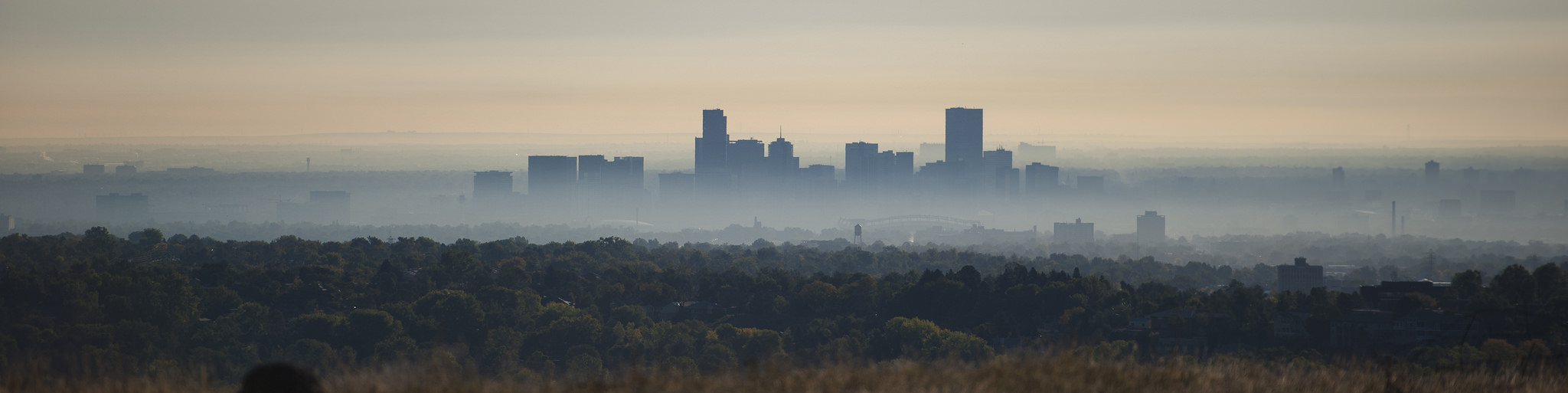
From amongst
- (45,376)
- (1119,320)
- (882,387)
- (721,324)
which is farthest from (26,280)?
(882,387)

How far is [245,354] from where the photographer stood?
214 ft

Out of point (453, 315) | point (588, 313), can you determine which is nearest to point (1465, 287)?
point (588, 313)

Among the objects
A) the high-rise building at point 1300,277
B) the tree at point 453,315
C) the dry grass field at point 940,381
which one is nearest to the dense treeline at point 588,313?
the tree at point 453,315

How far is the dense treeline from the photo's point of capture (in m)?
62.9

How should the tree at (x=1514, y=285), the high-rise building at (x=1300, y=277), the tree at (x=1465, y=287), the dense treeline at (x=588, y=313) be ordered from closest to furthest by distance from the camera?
the dense treeline at (x=588, y=313)
the tree at (x=1514, y=285)
the tree at (x=1465, y=287)
the high-rise building at (x=1300, y=277)

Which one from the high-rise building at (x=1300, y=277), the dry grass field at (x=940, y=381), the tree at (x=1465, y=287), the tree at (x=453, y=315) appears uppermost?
the dry grass field at (x=940, y=381)

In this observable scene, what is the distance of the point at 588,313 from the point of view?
77812 millimetres

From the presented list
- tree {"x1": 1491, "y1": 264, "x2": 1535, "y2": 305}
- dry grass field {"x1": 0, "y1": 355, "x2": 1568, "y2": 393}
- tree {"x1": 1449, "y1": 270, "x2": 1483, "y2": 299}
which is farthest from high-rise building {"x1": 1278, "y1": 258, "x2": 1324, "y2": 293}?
dry grass field {"x1": 0, "y1": 355, "x2": 1568, "y2": 393}

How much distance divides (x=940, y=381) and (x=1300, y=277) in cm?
15911

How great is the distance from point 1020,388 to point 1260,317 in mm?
60407

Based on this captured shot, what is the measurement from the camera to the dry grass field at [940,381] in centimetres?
1264

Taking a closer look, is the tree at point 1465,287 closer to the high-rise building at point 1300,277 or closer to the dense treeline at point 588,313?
the dense treeline at point 588,313

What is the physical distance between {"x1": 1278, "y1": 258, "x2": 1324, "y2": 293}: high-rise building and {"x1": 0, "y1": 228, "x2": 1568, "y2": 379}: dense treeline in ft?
228

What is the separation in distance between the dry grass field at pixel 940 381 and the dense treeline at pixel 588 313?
111 feet
